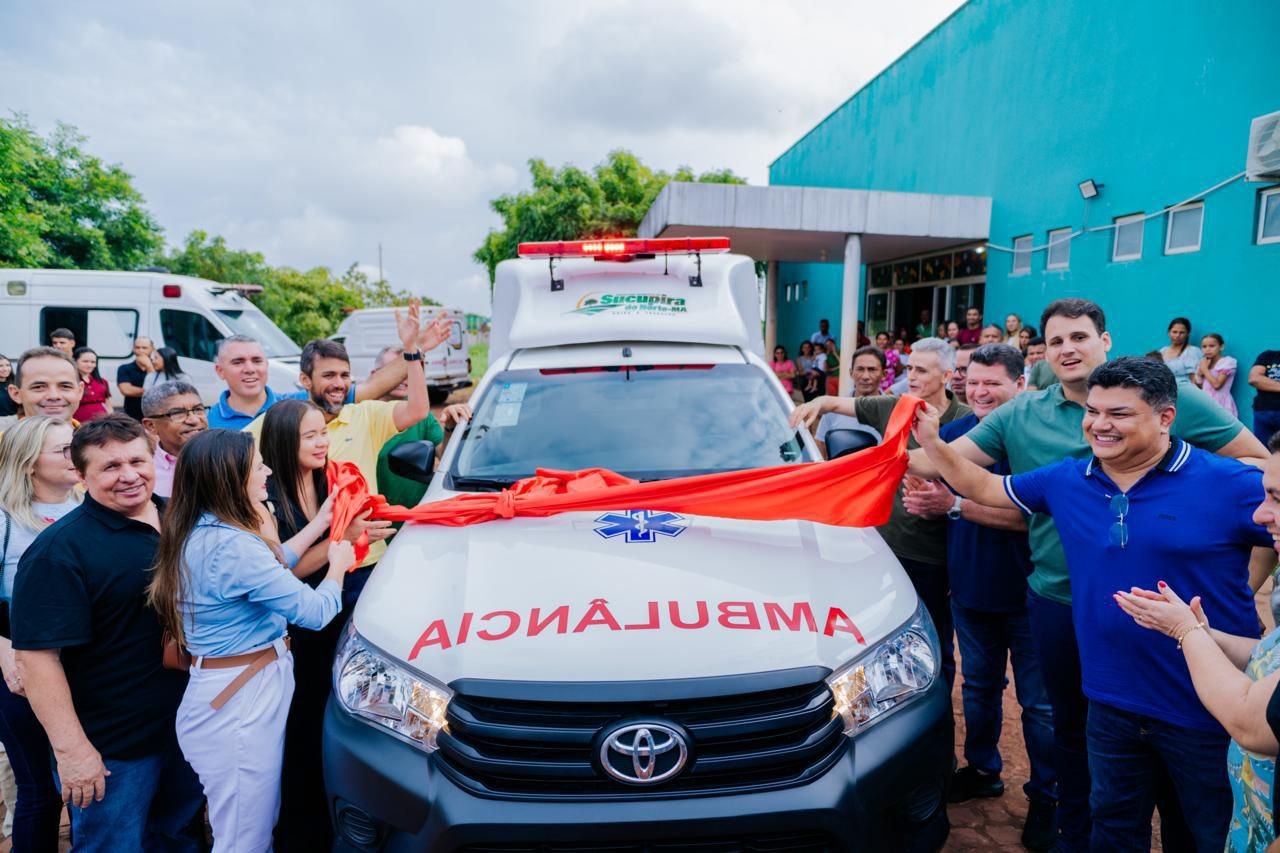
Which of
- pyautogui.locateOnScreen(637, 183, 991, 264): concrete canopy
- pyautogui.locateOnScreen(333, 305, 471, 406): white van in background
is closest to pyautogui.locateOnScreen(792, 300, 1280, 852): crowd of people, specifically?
pyautogui.locateOnScreen(637, 183, 991, 264): concrete canopy

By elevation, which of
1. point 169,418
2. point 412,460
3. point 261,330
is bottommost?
point 412,460

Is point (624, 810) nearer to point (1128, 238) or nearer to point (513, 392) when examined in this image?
point (513, 392)

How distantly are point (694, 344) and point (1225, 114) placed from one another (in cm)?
859

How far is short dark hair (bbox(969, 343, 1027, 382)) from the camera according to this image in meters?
3.28

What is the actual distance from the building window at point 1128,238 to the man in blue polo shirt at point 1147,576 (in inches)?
374

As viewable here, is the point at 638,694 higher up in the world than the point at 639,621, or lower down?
lower down

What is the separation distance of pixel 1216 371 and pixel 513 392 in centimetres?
846

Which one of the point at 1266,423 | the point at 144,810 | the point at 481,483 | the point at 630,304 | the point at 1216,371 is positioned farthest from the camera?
the point at 1216,371

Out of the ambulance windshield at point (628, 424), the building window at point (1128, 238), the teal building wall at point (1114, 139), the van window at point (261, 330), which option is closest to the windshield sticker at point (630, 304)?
the ambulance windshield at point (628, 424)

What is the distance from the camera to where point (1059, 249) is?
1130 cm

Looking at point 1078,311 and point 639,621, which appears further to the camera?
point 1078,311

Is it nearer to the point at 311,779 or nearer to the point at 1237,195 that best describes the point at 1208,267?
the point at 1237,195

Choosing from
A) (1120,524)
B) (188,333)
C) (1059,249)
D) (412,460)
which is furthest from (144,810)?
(1059,249)

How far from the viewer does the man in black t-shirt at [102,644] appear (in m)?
2.08
